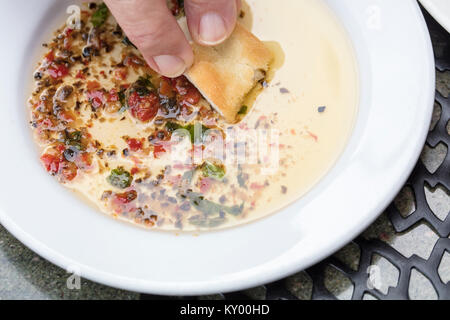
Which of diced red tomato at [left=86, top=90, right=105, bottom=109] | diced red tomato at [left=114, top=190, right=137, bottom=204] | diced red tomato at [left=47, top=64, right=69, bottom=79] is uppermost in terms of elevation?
diced red tomato at [left=86, top=90, right=105, bottom=109]

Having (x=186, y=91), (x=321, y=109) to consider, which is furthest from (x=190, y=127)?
(x=321, y=109)

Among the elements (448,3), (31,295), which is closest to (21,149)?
(31,295)

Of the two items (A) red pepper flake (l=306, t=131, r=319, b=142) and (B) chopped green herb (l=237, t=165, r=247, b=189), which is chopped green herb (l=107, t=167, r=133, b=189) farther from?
(A) red pepper flake (l=306, t=131, r=319, b=142)

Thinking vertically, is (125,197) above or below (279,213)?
below

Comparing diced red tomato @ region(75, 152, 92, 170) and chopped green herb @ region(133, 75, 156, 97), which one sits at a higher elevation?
chopped green herb @ region(133, 75, 156, 97)

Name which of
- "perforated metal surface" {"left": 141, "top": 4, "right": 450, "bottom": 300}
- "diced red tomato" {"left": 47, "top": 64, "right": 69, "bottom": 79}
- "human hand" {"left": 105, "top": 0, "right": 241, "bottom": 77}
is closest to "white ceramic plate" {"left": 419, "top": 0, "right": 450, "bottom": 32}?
"perforated metal surface" {"left": 141, "top": 4, "right": 450, "bottom": 300}

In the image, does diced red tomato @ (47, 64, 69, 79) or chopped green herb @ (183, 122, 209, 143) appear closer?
chopped green herb @ (183, 122, 209, 143)

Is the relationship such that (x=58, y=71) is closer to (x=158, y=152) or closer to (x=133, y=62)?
(x=133, y=62)
